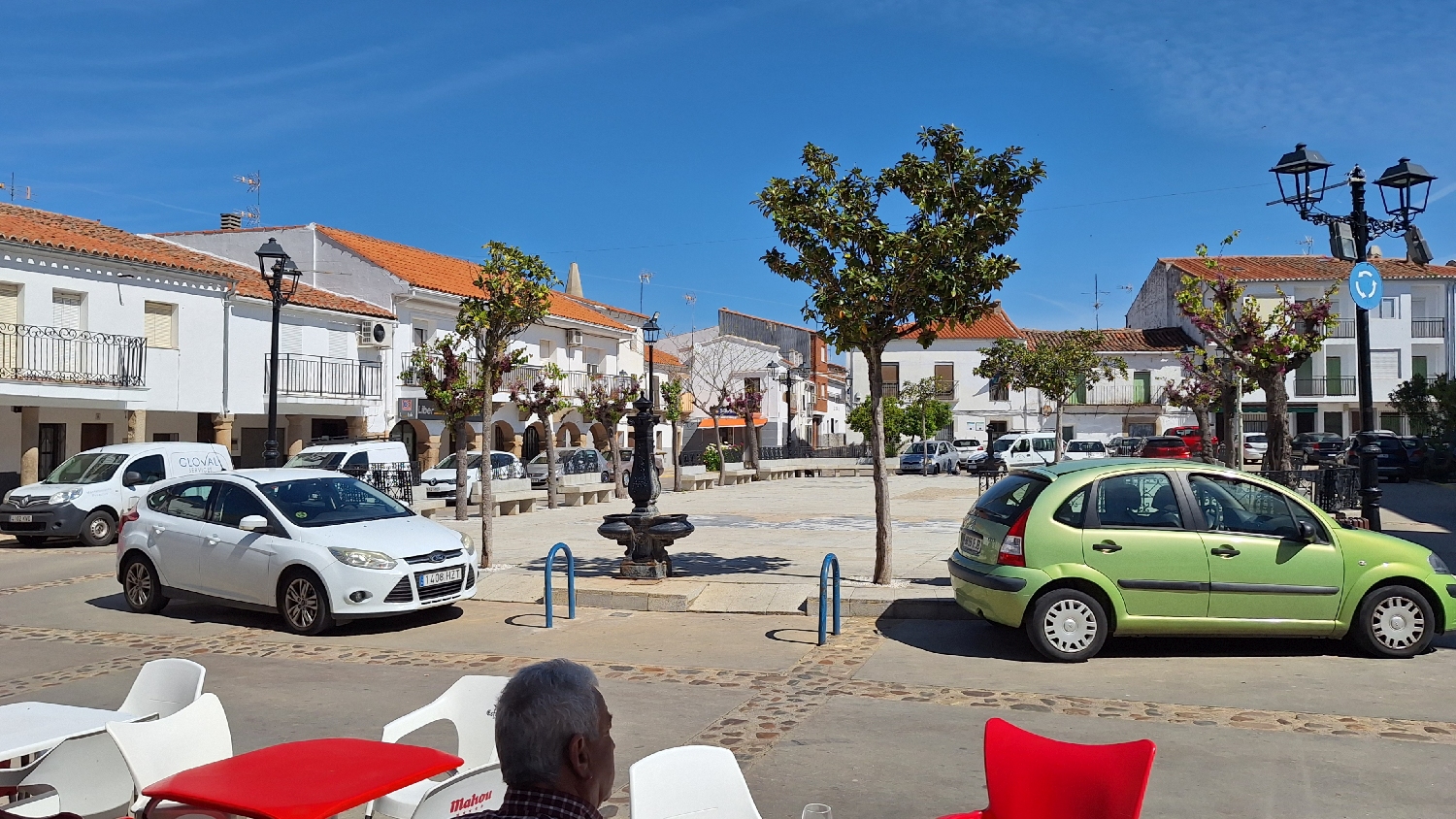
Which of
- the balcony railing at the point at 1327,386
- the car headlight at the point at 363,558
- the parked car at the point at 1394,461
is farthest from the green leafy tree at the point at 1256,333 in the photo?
the balcony railing at the point at 1327,386

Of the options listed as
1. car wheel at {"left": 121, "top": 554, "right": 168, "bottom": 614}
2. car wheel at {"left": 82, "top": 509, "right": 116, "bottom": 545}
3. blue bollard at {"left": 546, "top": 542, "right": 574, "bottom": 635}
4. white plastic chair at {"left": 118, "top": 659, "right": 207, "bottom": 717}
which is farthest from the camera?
car wheel at {"left": 82, "top": 509, "right": 116, "bottom": 545}

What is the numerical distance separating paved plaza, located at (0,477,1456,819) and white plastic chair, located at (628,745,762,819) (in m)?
1.96

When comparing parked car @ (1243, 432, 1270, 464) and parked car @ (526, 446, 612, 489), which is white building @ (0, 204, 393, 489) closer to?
parked car @ (526, 446, 612, 489)

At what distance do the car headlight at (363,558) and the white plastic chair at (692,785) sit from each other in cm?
751

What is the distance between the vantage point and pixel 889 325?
1192cm

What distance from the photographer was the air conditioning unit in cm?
3466

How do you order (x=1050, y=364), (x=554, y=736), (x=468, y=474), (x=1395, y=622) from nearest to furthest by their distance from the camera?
(x=554, y=736)
(x=1395, y=622)
(x=468, y=474)
(x=1050, y=364)

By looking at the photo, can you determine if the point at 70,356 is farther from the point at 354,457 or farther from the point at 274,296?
the point at 274,296

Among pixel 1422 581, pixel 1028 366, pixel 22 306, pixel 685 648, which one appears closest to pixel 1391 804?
pixel 1422 581

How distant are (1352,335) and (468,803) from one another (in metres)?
62.9

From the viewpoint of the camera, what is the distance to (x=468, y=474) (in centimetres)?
3034

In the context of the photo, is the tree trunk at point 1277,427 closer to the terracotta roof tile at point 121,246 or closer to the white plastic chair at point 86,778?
the white plastic chair at point 86,778

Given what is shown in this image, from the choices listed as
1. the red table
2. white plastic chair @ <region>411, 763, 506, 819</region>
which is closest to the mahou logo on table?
white plastic chair @ <region>411, 763, 506, 819</region>

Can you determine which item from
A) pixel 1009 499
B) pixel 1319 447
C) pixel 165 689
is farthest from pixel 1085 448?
pixel 165 689
